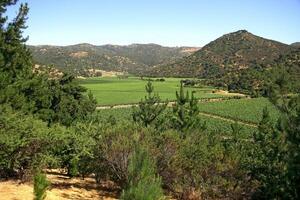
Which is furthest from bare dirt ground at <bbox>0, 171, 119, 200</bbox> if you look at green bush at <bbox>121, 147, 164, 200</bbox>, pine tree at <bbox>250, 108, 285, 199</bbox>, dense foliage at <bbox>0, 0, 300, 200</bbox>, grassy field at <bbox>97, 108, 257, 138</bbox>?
grassy field at <bbox>97, 108, 257, 138</bbox>

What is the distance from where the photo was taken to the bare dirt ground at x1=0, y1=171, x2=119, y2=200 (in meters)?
17.2

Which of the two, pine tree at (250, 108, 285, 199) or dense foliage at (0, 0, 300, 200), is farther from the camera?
dense foliage at (0, 0, 300, 200)

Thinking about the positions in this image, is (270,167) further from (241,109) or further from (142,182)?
(241,109)

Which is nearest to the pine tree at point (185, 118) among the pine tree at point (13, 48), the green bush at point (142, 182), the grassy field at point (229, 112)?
the pine tree at point (13, 48)

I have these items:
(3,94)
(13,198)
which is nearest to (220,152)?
(13,198)

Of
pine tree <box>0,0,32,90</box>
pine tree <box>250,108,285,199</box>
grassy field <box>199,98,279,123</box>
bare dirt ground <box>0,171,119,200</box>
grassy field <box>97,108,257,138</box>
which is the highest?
pine tree <box>0,0,32,90</box>

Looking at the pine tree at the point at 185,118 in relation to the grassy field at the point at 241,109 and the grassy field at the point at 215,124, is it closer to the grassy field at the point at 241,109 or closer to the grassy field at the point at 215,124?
the grassy field at the point at 215,124

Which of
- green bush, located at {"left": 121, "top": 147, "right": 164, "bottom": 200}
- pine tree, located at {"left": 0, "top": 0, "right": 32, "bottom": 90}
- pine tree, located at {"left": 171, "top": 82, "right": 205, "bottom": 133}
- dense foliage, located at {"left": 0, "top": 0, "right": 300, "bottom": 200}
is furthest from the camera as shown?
pine tree, located at {"left": 171, "top": 82, "right": 205, "bottom": 133}

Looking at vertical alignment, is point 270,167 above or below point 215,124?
above

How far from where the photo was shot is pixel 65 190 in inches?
773

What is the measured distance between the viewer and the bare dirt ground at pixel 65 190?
17169 mm

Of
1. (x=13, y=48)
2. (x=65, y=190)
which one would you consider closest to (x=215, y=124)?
(x=13, y=48)

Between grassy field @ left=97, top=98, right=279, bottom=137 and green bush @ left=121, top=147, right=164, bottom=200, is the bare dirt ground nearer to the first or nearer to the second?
green bush @ left=121, top=147, right=164, bottom=200

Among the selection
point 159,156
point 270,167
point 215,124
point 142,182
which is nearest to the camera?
point 142,182
